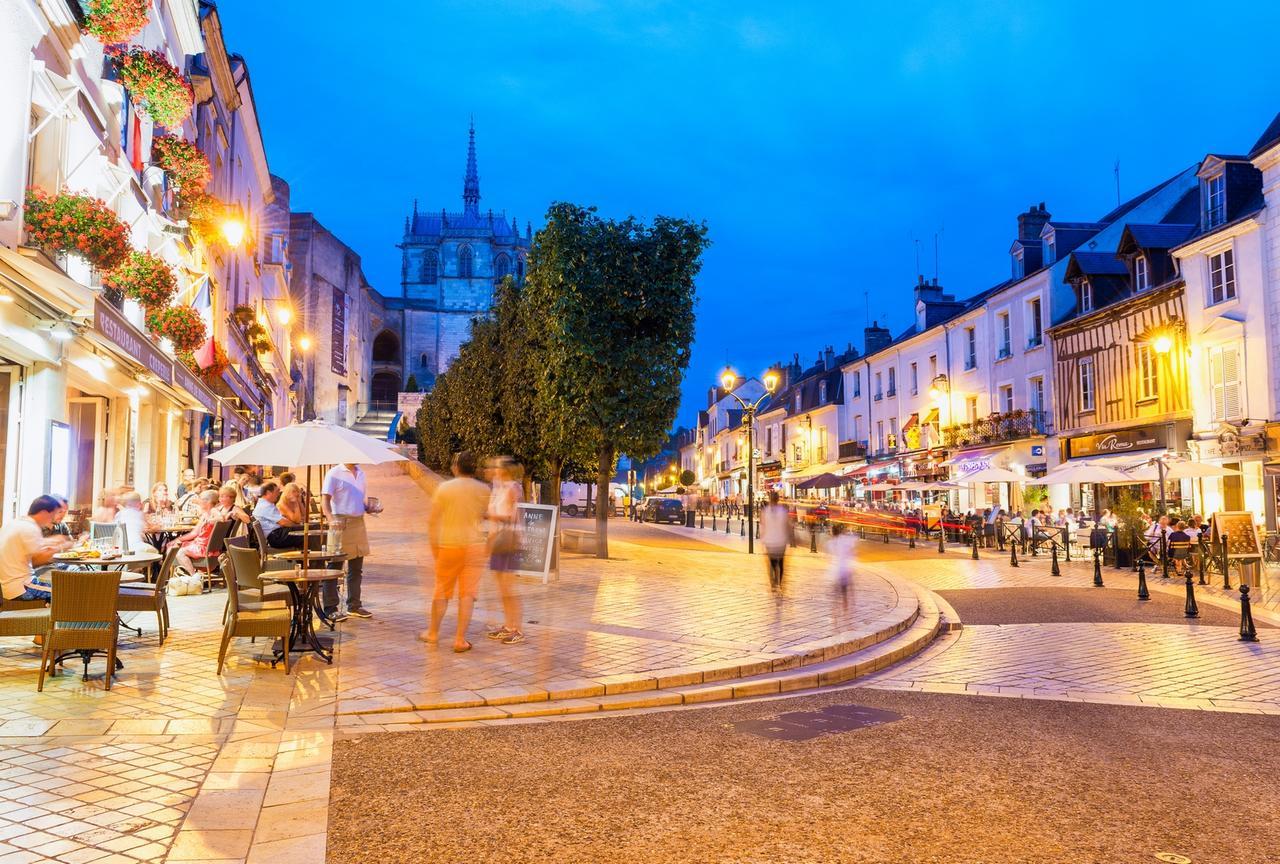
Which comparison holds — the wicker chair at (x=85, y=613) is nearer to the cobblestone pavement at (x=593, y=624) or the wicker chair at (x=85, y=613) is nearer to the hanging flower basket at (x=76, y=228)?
the cobblestone pavement at (x=593, y=624)

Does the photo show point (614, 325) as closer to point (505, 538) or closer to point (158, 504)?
point (158, 504)

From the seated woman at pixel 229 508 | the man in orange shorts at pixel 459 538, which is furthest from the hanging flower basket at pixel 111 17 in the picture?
the man in orange shorts at pixel 459 538

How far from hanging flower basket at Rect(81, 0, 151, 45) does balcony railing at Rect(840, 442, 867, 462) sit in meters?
35.8

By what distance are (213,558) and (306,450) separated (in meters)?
4.18

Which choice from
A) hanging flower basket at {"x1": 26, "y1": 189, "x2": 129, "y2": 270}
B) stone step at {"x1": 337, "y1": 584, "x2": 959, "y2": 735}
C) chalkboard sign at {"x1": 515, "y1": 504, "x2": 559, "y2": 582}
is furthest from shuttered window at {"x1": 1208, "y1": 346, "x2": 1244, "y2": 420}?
hanging flower basket at {"x1": 26, "y1": 189, "x2": 129, "y2": 270}

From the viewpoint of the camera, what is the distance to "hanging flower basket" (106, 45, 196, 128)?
13.3 m

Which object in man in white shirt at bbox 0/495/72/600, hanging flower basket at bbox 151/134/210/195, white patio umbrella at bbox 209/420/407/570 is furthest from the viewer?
hanging flower basket at bbox 151/134/210/195

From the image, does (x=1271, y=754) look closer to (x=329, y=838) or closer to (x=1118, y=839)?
(x=1118, y=839)

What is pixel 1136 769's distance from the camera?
189 inches

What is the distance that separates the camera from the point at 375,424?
67.3m

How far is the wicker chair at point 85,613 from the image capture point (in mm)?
6285

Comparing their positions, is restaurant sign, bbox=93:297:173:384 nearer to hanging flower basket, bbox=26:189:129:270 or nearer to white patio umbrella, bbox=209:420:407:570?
hanging flower basket, bbox=26:189:129:270

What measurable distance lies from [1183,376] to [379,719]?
23.4 metres

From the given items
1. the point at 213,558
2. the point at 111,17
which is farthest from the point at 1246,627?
the point at 111,17
